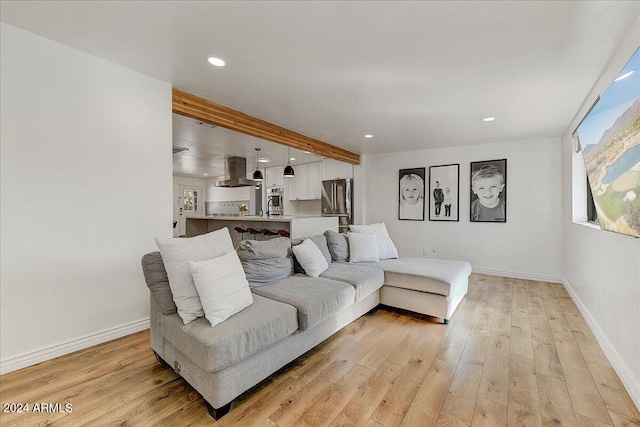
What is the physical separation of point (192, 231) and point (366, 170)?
4.59m

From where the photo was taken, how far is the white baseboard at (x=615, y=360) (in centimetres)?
171

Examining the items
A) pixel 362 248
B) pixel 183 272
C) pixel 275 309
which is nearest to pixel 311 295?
pixel 275 309

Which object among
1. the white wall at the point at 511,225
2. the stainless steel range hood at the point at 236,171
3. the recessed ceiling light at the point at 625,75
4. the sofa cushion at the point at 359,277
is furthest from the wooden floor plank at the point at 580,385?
the stainless steel range hood at the point at 236,171

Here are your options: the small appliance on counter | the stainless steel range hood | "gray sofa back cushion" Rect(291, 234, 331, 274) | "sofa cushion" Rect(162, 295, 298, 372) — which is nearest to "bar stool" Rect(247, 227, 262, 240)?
the stainless steel range hood

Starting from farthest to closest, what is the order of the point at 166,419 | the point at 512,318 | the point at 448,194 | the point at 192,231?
the point at 192,231
the point at 448,194
the point at 512,318
the point at 166,419

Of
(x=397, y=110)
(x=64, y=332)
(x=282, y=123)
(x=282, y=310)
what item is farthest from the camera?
(x=282, y=123)

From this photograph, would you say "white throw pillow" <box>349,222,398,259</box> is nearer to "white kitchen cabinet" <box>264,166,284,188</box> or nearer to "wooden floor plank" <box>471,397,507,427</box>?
"wooden floor plank" <box>471,397,507,427</box>

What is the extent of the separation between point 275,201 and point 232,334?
658 cm

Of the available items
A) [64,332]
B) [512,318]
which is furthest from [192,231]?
[512,318]

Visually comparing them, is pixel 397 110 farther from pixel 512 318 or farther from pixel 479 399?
pixel 479 399

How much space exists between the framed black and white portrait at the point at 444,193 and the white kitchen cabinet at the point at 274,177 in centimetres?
402

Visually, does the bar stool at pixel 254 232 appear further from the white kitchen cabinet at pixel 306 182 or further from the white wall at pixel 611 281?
the white wall at pixel 611 281

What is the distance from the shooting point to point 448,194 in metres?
5.24

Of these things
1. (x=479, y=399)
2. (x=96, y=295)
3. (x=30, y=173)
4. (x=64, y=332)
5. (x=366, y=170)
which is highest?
(x=366, y=170)
